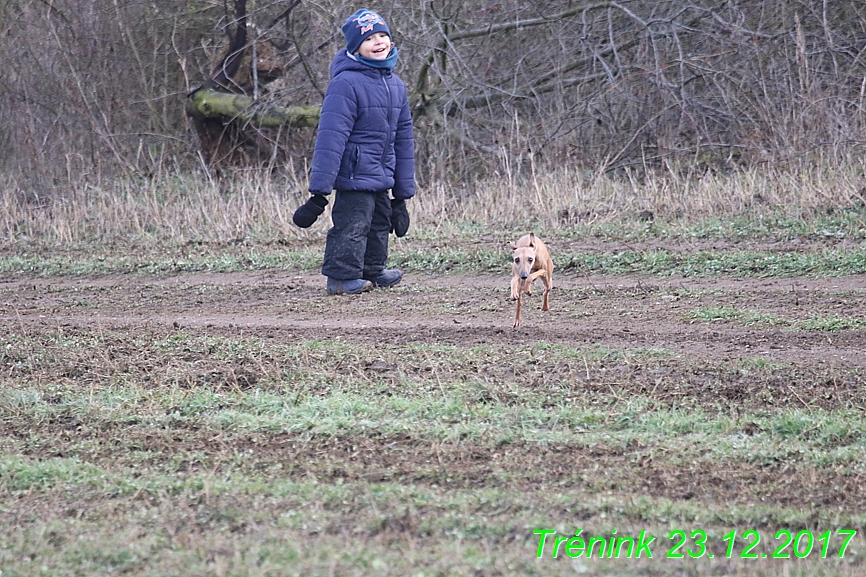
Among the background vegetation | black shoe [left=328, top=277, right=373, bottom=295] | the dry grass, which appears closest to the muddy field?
black shoe [left=328, top=277, right=373, bottom=295]

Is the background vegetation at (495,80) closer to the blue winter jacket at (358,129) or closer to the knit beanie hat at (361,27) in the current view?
the blue winter jacket at (358,129)

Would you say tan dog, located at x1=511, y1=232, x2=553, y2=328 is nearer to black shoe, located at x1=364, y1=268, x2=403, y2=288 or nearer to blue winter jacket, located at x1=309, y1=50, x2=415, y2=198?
blue winter jacket, located at x1=309, y1=50, x2=415, y2=198

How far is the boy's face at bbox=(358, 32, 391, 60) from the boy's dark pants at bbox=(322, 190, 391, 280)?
1176mm

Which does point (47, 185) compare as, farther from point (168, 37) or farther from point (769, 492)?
point (769, 492)

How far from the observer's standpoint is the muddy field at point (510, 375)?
11.9ft

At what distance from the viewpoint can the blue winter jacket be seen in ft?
28.6

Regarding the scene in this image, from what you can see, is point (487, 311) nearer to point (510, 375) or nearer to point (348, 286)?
point (348, 286)

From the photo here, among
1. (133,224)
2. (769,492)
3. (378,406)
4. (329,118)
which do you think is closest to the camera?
(769,492)

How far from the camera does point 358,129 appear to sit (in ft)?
29.2

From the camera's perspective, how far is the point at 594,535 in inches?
134

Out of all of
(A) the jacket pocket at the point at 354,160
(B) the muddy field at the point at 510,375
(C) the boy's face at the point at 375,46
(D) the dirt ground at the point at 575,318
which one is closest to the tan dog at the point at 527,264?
(B) the muddy field at the point at 510,375

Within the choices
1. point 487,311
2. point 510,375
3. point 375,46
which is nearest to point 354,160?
point 375,46

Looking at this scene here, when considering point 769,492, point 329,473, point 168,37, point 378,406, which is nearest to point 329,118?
point 378,406

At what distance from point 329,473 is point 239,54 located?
15.8 metres
